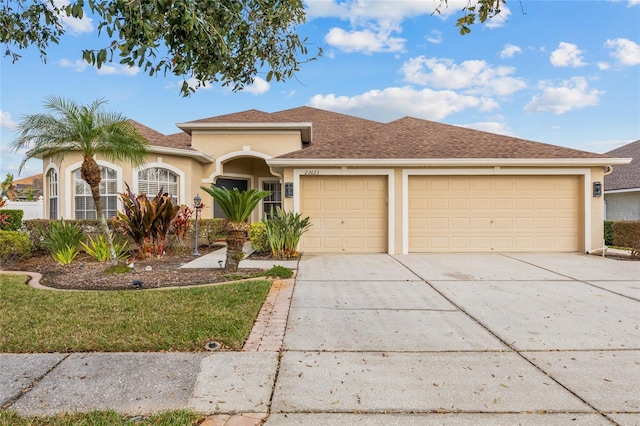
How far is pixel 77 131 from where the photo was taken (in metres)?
8.21

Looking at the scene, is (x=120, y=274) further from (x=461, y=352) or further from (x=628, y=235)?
(x=628, y=235)

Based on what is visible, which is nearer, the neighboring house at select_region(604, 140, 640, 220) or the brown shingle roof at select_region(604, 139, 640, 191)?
the neighboring house at select_region(604, 140, 640, 220)

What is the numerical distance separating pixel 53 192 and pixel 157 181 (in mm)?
3662

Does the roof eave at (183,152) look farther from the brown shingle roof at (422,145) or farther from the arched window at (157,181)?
the arched window at (157,181)

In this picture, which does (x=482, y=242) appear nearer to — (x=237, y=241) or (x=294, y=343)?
(x=237, y=241)

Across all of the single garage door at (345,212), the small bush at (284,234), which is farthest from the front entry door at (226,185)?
the small bush at (284,234)

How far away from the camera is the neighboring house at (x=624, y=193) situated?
16047 mm

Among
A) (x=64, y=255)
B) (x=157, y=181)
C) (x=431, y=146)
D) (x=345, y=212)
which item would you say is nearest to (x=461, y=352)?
(x=345, y=212)

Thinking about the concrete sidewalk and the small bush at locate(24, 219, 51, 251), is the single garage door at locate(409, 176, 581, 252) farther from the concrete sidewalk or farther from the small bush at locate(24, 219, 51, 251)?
the small bush at locate(24, 219, 51, 251)

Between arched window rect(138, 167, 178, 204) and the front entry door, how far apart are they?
218cm

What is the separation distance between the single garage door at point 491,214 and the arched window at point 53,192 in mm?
12170

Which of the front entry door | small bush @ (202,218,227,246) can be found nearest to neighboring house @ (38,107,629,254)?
small bush @ (202,218,227,246)

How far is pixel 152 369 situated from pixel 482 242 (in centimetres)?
1000

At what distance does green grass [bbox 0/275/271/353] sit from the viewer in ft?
12.4
